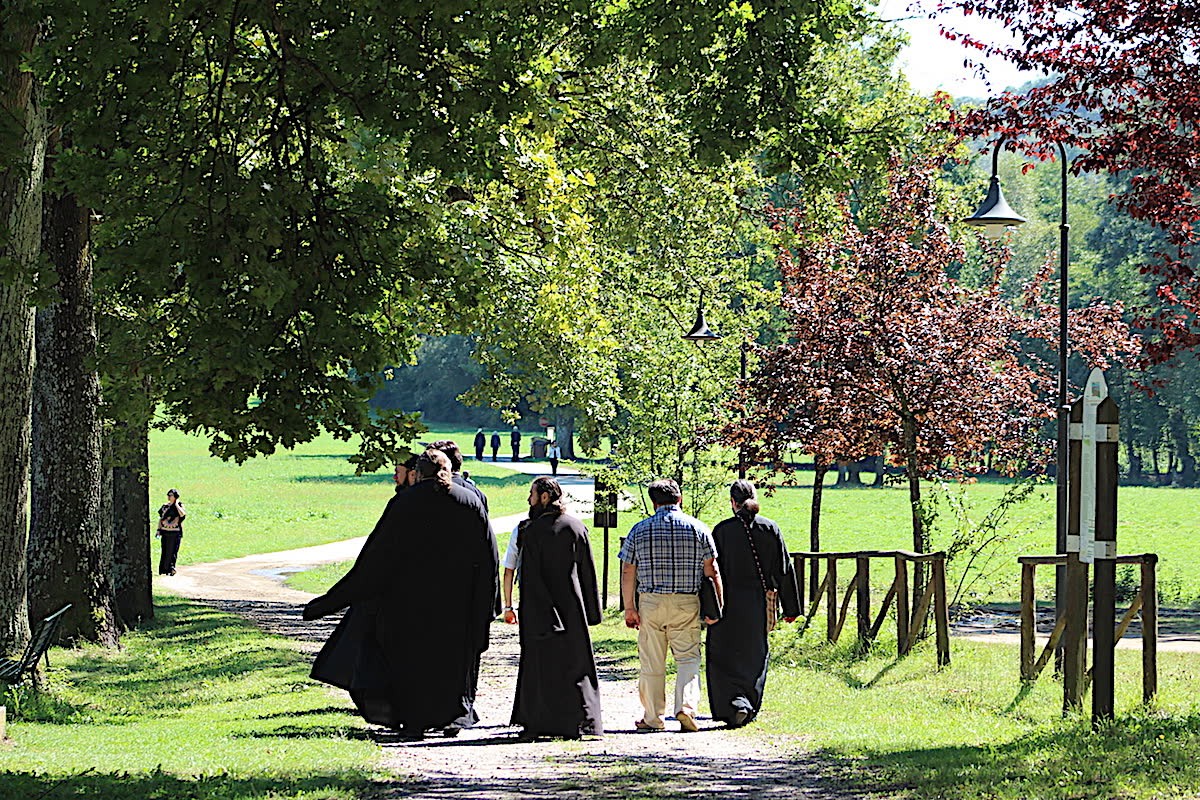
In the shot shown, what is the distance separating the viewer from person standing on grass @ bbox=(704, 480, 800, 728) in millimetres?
11922

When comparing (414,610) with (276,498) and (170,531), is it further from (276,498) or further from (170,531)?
(276,498)

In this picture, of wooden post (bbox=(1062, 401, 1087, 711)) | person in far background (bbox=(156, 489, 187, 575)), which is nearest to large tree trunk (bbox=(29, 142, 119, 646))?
wooden post (bbox=(1062, 401, 1087, 711))

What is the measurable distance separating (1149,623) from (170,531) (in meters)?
23.8

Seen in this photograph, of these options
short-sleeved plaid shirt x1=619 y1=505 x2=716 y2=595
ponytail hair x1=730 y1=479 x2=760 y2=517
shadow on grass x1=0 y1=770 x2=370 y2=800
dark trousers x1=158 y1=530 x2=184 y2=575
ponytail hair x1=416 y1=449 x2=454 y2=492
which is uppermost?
ponytail hair x1=416 y1=449 x2=454 y2=492

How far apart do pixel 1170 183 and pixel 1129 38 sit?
1.37 metres

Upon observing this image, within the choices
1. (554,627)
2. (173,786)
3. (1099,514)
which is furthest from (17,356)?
(1099,514)

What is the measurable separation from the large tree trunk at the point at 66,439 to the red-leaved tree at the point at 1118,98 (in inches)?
317

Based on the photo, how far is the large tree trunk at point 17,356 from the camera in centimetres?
1107

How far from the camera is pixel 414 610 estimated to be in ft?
35.1

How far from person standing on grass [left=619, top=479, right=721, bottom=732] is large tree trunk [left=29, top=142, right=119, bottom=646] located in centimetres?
598

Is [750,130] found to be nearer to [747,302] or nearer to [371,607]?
[371,607]

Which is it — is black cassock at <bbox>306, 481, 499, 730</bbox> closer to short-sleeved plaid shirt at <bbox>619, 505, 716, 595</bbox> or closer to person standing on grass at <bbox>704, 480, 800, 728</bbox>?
short-sleeved plaid shirt at <bbox>619, 505, 716, 595</bbox>

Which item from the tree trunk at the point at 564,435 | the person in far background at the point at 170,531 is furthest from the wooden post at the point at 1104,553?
the tree trunk at the point at 564,435

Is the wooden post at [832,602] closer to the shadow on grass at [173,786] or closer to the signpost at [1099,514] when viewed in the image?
the signpost at [1099,514]
